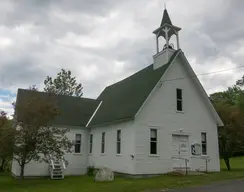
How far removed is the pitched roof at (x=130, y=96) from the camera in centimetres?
1773

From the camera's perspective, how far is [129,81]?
76.9 ft

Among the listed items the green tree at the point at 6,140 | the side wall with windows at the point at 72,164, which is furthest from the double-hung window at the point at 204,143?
the green tree at the point at 6,140

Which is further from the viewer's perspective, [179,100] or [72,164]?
[72,164]

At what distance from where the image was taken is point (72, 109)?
24.8m

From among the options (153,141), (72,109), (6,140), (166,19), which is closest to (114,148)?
(153,141)

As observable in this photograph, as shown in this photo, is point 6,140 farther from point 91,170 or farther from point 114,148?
point 91,170

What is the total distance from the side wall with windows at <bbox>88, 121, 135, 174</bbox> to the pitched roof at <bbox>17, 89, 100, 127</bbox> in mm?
1703

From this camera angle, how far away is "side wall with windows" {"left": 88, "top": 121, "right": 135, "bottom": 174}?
56.1 ft

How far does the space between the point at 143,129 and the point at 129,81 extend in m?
7.24

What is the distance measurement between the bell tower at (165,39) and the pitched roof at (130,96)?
67 centimetres

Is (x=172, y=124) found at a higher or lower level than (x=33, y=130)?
higher

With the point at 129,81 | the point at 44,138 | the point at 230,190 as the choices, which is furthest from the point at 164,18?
the point at 230,190

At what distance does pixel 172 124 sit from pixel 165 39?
22.7 feet

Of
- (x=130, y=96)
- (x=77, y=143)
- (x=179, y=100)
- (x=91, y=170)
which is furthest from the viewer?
(x=77, y=143)
